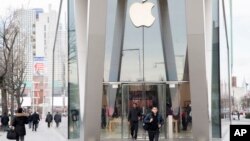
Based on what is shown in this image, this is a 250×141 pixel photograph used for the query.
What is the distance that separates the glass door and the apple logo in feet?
10.8

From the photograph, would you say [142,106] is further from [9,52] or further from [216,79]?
[9,52]

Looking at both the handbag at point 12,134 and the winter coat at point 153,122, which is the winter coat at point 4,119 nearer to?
the handbag at point 12,134

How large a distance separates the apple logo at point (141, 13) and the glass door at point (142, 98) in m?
3.29

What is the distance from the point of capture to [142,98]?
24594 millimetres

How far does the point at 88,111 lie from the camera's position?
1855 centimetres

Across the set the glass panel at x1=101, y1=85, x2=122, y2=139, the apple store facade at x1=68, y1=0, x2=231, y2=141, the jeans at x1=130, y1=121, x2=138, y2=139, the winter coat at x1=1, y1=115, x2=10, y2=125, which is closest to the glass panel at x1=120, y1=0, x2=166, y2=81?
the apple store facade at x1=68, y1=0, x2=231, y2=141

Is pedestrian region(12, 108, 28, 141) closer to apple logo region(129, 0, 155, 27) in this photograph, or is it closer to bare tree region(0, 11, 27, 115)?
apple logo region(129, 0, 155, 27)

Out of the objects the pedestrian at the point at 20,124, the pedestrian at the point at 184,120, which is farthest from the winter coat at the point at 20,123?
the pedestrian at the point at 184,120

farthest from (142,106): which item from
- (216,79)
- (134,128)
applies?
(216,79)

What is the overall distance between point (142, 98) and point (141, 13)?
4.43 metres

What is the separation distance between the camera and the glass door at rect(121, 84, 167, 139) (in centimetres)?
2430

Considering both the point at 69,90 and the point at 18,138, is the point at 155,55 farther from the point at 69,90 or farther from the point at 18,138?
the point at 18,138

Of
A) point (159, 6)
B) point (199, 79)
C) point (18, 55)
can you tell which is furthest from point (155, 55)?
point (18, 55)

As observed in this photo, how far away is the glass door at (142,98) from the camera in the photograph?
79.7ft
